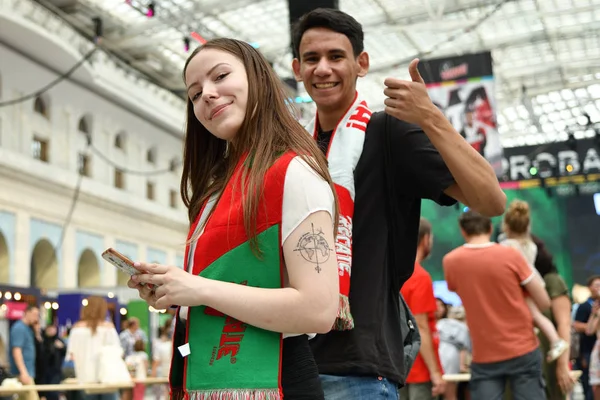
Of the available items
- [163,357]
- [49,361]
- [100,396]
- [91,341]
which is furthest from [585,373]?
[49,361]

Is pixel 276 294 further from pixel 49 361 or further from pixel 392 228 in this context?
pixel 49 361

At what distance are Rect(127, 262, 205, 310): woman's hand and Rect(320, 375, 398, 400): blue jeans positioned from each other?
61 cm

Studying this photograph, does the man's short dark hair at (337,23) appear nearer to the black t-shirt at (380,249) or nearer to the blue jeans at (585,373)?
the black t-shirt at (380,249)

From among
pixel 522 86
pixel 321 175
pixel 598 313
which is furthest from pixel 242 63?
pixel 522 86

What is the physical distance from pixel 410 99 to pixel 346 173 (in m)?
0.31

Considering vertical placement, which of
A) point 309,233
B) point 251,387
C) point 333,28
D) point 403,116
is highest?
point 333,28

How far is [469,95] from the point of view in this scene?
12.4 metres

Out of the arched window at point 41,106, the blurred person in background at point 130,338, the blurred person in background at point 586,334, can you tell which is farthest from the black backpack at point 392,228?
the arched window at point 41,106

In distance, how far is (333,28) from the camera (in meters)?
2.42

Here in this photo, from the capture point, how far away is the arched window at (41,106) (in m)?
23.0

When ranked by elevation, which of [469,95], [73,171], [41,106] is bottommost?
[469,95]

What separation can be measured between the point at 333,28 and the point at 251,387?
1.23m

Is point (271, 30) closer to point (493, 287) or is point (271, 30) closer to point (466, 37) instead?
point (466, 37)

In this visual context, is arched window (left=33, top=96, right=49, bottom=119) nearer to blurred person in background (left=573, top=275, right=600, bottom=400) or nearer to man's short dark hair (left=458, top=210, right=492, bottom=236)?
blurred person in background (left=573, top=275, right=600, bottom=400)
